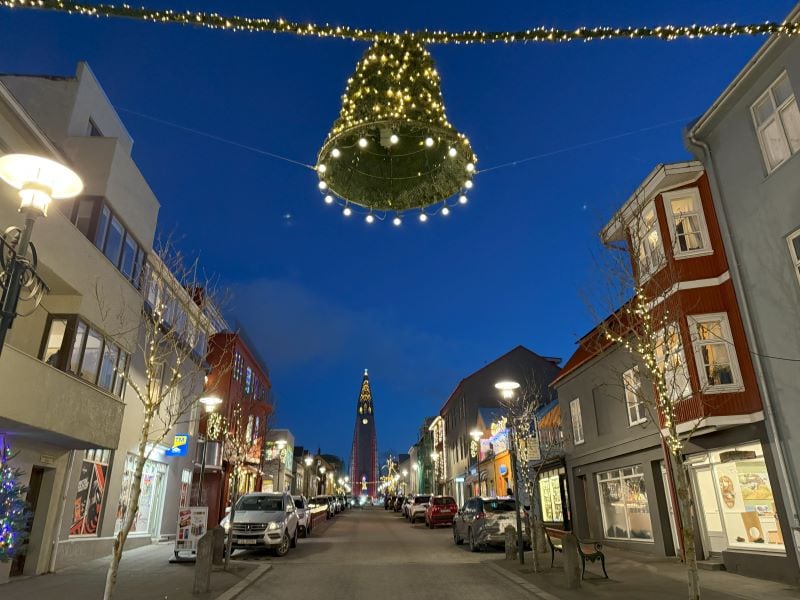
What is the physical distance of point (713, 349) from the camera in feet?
48.0

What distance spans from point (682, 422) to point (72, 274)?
16.6 metres

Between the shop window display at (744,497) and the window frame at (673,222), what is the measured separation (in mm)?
5173

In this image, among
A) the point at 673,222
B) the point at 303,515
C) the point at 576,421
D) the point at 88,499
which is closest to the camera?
the point at 673,222

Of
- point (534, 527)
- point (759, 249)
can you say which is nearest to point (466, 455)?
point (534, 527)

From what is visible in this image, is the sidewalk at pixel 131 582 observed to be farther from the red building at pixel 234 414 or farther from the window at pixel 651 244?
the window at pixel 651 244

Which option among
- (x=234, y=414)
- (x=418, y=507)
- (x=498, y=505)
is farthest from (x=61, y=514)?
(x=418, y=507)

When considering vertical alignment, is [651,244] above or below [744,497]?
above

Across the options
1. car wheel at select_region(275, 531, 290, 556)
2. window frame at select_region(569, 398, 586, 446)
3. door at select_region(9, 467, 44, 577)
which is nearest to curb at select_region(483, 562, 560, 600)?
car wheel at select_region(275, 531, 290, 556)

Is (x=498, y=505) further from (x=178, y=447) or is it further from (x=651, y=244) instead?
(x=178, y=447)

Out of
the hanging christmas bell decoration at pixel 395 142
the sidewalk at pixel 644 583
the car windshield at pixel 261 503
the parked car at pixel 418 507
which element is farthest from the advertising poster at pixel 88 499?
the parked car at pixel 418 507

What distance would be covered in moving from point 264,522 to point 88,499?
5.57 metres

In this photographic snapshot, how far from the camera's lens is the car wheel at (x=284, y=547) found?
60.3 ft

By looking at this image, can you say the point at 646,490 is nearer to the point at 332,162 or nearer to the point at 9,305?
the point at 332,162

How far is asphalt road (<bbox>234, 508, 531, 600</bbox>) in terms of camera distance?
1159cm
